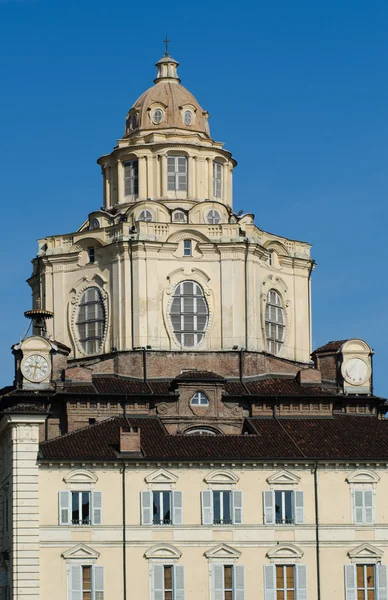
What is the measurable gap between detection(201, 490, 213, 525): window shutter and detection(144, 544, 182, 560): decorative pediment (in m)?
2.43

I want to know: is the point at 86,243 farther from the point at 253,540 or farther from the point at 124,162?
the point at 253,540

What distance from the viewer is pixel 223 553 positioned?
4348 inches

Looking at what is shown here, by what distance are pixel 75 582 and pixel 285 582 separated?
12374 millimetres

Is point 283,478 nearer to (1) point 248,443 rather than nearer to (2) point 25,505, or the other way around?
(1) point 248,443

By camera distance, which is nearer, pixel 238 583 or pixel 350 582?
pixel 238 583

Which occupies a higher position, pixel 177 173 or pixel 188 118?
pixel 188 118

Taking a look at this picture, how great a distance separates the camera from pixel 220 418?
119 metres

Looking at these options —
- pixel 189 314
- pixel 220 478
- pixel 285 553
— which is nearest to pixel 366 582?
pixel 285 553

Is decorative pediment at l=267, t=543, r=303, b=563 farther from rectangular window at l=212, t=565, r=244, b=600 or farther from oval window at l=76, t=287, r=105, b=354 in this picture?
oval window at l=76, t=287, r=105, b=354

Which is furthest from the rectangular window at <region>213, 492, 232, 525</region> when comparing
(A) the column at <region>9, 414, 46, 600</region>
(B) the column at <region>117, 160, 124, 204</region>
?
(B) the column at <region>117, 160, 124, 204</region>

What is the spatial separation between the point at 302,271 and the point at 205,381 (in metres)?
18.7

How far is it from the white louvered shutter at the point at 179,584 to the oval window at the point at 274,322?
24.4m

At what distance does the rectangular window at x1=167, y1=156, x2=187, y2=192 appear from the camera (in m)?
133

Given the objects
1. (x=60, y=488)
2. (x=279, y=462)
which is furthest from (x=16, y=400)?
(x=279, y=462)
